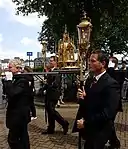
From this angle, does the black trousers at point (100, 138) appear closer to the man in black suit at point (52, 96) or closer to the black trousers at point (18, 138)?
the black trousers at point (18, 138)

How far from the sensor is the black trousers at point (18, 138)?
643 cm

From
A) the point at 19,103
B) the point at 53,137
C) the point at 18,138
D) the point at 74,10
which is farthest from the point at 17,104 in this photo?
the point at 74,10

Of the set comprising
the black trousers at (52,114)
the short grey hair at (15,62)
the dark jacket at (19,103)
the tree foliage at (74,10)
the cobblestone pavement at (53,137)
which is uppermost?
the tree foliage at (74,10)

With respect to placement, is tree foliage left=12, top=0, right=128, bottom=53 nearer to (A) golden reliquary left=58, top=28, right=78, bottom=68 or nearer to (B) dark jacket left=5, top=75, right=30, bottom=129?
(A) golden reliquary left=58, top=28, right=78, bottom=68

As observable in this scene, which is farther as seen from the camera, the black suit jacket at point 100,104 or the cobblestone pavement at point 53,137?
the cobblestone pavement at point 53,137

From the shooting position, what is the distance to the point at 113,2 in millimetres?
Answer: 22609

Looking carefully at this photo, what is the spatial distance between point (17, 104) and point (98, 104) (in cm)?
185

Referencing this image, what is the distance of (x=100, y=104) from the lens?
191 inches

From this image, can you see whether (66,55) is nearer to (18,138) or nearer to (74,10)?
(74,10)

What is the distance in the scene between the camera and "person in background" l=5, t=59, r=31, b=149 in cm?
611

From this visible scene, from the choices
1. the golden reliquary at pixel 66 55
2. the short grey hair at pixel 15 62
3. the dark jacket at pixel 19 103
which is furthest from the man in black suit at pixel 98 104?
the golden reliquary at pixel 66 55

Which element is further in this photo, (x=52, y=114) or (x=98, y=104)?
(x=52, y=114)

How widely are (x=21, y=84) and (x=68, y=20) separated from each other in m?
18.4

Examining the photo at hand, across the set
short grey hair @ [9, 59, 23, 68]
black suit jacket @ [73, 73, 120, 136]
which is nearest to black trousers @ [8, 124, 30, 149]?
short grey hair @ [9, 59, 23, 68]
